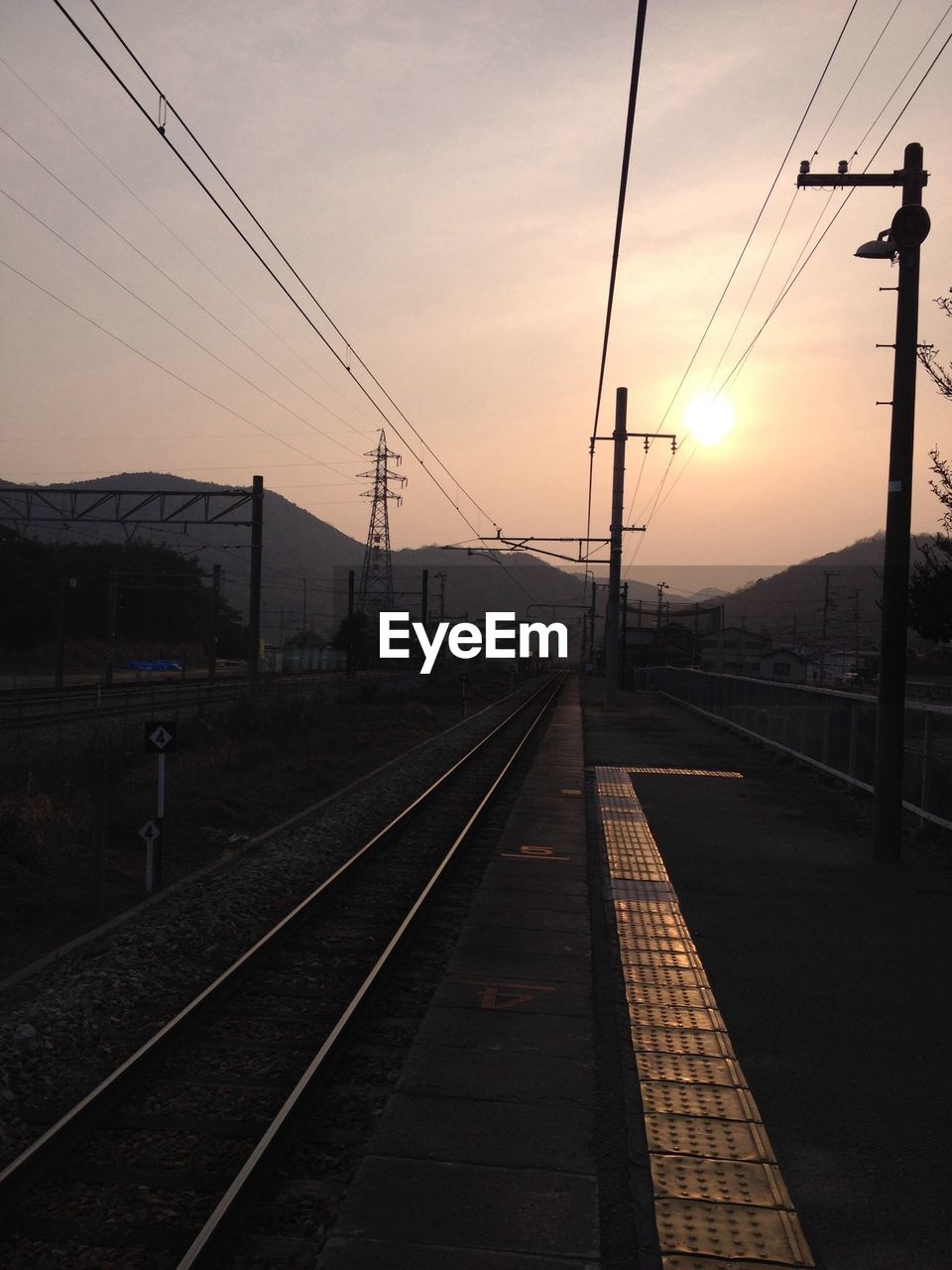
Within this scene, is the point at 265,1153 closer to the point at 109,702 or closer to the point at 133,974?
the point at 133,974

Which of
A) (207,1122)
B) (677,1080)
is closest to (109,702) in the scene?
(207,1122)

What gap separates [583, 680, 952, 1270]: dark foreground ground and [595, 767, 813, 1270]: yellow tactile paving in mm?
115

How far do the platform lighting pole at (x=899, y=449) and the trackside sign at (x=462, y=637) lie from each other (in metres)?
55.2

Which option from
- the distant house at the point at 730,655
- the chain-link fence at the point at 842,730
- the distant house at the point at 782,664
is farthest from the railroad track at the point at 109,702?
the distant house at the point at 782,664

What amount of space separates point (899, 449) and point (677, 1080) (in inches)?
326

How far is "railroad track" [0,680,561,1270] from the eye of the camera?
4582 millimetres

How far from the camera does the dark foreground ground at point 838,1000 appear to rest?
4.89 metres

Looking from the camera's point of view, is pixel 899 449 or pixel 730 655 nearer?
pixel 899 449

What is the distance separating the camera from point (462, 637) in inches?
4277

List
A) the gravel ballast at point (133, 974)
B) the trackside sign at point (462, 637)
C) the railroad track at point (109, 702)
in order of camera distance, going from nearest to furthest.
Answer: the gravel ballast at point (133, 974)
the railroad track at point (109, 702)
the trackside sign at point (462, 637)

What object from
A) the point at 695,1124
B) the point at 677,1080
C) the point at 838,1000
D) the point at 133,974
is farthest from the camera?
the point at 133,974

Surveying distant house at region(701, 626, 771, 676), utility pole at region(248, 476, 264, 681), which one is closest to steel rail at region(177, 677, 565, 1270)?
utility pole at region(248, 476, 264, 681)

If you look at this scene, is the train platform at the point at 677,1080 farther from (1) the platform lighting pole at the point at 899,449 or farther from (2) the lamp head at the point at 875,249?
(2) the lamp head at the point at 875,249

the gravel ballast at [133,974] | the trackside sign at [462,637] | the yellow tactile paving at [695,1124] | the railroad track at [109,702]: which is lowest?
the gravel ballast at [133,974]
